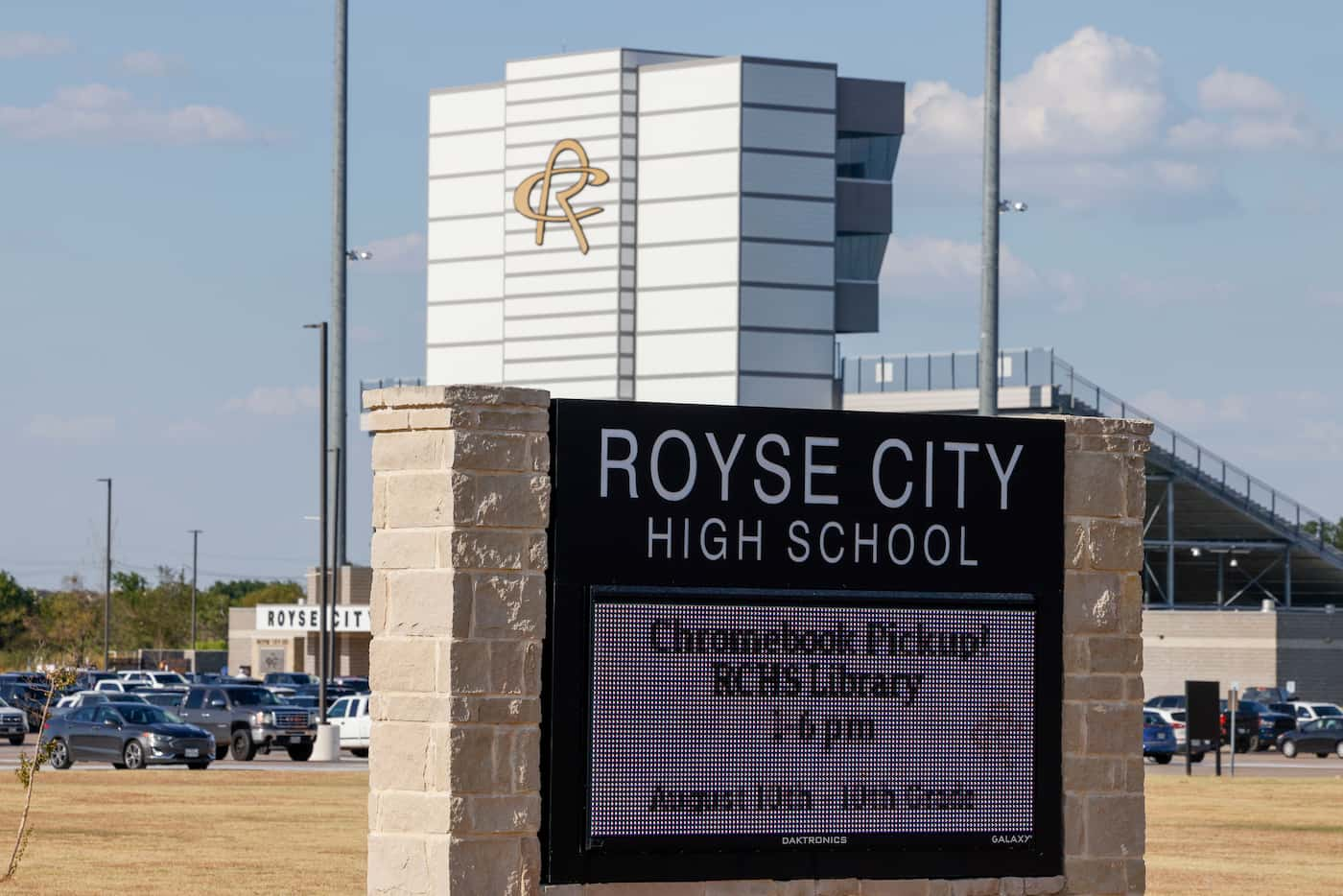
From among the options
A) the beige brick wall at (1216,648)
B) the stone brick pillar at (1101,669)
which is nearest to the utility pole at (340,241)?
the beige brick wall at (1216,648)

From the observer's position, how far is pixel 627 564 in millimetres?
10812

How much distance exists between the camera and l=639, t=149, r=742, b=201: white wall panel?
75438mm

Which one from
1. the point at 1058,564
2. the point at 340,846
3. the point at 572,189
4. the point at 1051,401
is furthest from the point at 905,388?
the point at 1058,564

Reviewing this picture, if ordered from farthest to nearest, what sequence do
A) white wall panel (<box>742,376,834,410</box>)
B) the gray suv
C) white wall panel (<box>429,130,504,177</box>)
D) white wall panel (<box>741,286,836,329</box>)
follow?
white wall panel (<box>429,130,504,177</box>) < white wall panel (<box>742,376,834,410</box>) < white wall panel (<box>741,286,836,329</box>) < the gray suv

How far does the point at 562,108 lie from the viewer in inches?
3086

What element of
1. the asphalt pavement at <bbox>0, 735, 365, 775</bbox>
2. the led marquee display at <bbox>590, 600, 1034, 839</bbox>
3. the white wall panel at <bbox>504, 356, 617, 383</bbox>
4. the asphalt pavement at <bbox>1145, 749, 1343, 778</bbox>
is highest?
the white wall panel at <bbox>504, 356, 617, 383</bbox>

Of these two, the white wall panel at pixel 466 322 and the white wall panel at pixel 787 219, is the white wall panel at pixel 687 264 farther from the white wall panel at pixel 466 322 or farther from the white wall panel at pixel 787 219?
the white wall panel at pixel 466 322

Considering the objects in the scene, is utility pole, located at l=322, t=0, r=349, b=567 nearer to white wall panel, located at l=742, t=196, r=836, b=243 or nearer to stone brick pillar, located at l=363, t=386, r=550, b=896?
white wall panel, located at l=742, t=196, r=836, b=243

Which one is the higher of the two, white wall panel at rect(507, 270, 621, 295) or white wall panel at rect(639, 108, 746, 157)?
white wall panel at rect(639, 108, 746, 157)

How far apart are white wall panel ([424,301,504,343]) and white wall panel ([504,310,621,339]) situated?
764 mm

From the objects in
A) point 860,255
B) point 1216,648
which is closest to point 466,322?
Result: point 860,255

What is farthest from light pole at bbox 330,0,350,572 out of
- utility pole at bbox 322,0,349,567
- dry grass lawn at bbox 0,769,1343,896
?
dry grass lawn at bbox 0,769,1343,896

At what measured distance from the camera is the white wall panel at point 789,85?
7544 centimetres

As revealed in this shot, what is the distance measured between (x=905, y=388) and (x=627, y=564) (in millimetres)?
63704
